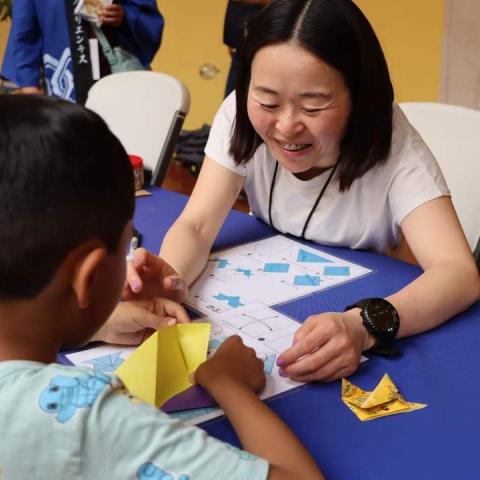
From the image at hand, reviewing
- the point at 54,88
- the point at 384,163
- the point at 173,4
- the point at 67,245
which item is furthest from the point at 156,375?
the point at 173,4

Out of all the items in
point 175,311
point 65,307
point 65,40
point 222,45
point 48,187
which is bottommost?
point 222,45

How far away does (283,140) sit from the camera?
1.26 metres

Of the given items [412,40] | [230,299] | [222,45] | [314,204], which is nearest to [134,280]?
[230,299]

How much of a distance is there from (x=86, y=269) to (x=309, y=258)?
0.77 meters

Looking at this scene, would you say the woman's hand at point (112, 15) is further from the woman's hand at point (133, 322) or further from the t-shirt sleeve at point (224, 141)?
the woman's hand at point (133, 322)

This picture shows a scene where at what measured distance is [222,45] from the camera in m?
4.25

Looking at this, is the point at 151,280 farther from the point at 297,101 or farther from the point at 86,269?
the point at 86,269

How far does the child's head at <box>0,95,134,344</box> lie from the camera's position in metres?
0.59

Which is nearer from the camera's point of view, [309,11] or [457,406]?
[457,406]

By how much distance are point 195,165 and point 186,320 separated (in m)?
3.07

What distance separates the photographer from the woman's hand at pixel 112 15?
8.35ft

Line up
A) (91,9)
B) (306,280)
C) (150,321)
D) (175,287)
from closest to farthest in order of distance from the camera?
(150,321), (175,287), (306,280), (91,9)

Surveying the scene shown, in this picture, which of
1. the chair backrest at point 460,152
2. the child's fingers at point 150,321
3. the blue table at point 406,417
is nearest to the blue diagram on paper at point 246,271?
the blue table at point 406,417

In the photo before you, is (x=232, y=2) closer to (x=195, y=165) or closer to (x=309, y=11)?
(x=195, y=165)
